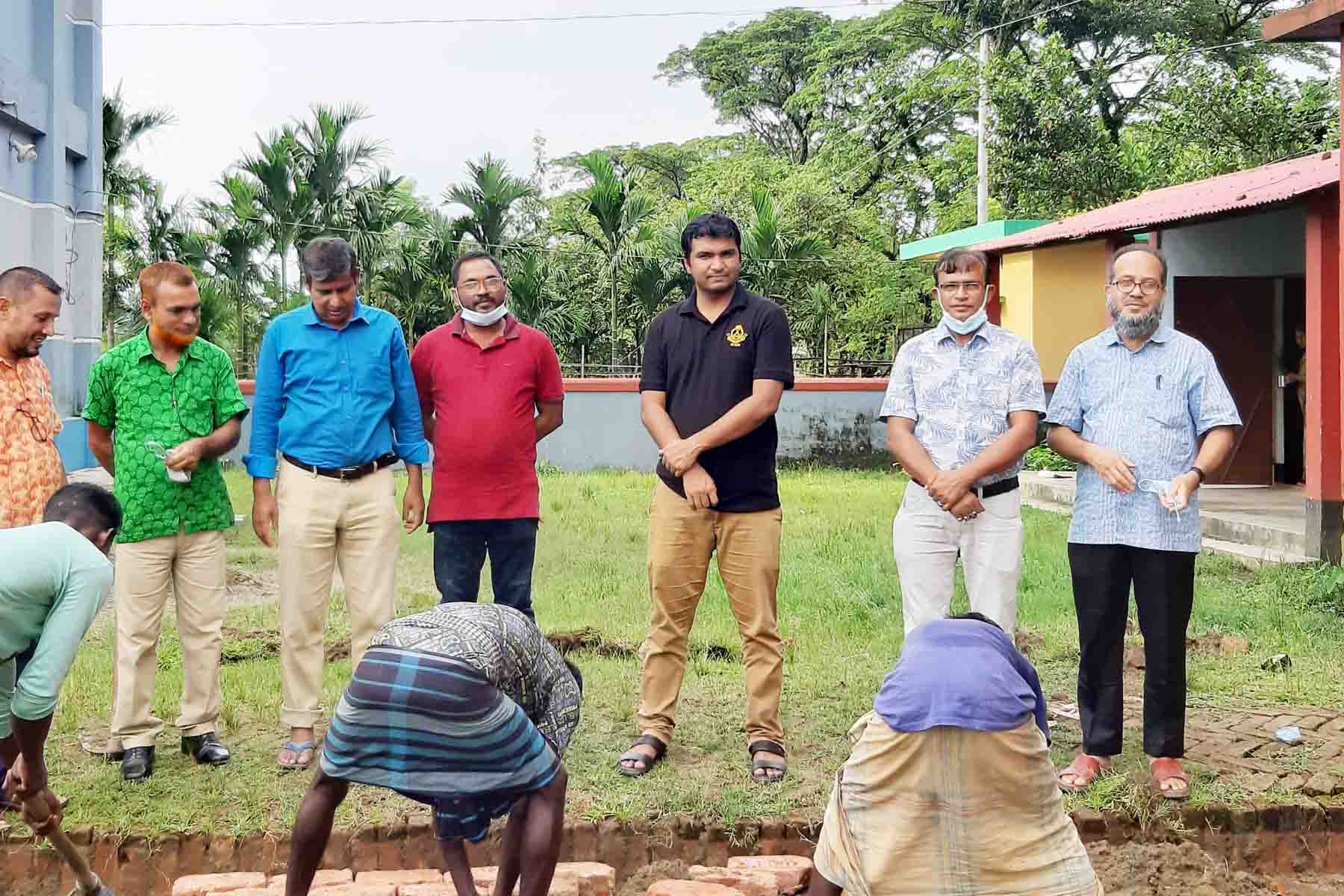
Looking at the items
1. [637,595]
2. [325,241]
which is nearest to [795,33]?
[637,595]

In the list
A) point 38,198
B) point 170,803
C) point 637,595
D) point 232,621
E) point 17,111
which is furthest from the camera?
point 38,198

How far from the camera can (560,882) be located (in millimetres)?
3693

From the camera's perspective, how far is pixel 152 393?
484 cm

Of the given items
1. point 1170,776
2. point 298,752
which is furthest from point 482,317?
point 1170,776

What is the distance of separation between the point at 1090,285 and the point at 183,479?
47.0ft

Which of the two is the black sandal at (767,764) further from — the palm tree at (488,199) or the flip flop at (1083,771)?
the palm tree at (488,199)

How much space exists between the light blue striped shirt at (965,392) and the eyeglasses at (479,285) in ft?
5.30

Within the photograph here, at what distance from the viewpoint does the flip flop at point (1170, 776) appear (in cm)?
447

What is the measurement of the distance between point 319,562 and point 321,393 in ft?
2.13

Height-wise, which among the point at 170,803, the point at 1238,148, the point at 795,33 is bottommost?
the point at 170,803

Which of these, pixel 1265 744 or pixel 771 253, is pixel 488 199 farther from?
pixel 1265 744

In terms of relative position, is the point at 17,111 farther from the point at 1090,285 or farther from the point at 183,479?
the point at 1090,285

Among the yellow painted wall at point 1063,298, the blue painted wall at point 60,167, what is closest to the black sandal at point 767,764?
the blue painted wall at point 60,167

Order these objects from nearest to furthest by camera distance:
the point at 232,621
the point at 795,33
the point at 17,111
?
the point at 232,621 → the point at 17,111 → the point at 795,33
